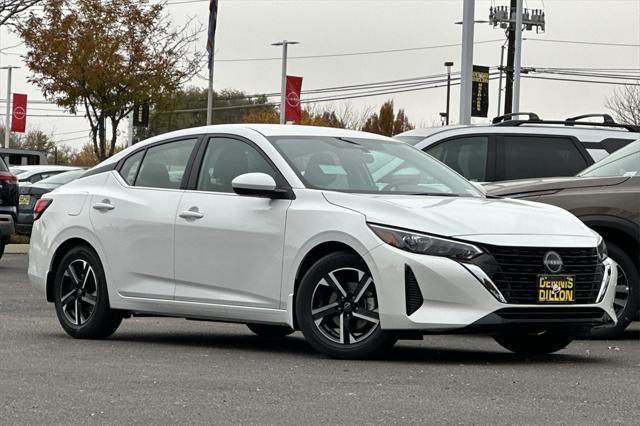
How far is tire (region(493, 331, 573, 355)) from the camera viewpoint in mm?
10578

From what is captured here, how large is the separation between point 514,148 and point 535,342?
5.14 m

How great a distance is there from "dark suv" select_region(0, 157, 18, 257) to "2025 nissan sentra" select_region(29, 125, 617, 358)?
8378mm

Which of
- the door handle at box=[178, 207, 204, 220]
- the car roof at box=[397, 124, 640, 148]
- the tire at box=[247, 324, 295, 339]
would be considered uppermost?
the car roof at box=[397, 124, 640, 148]

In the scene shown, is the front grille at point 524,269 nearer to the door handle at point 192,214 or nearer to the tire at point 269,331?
the door handle at point 192,214

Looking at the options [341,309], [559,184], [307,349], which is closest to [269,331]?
[307,349]

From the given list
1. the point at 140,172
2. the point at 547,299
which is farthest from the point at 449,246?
the point at 140,172

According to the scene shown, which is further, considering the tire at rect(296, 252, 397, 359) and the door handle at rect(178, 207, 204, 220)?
the door handle at rect(178, 207, 204, 220)

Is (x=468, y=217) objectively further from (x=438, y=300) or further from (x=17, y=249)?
(x=17, y=249)

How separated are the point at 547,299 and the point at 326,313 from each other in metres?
1.41

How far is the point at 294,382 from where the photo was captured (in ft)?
28.7

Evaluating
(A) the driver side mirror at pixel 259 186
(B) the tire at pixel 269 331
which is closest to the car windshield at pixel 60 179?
(B) the tire at pixel 269 331

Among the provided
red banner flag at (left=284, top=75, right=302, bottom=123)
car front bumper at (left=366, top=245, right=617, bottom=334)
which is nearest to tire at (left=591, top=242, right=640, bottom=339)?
car front bumper at (left=366, top=245, right=617, bottom=334)

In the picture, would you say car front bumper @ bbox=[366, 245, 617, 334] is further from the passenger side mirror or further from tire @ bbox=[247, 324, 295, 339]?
tire @ bbox=[247, 324, 295, 339]

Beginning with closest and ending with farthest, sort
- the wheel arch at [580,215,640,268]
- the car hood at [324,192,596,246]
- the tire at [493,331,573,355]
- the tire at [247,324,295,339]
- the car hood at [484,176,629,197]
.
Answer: the car hood at [324,192,596,246], the tire at [493,331,573,355], the tire at [247,324,295,339], the wheel arch at [580,215,640,268], the car hood at [484,176,629,197]
